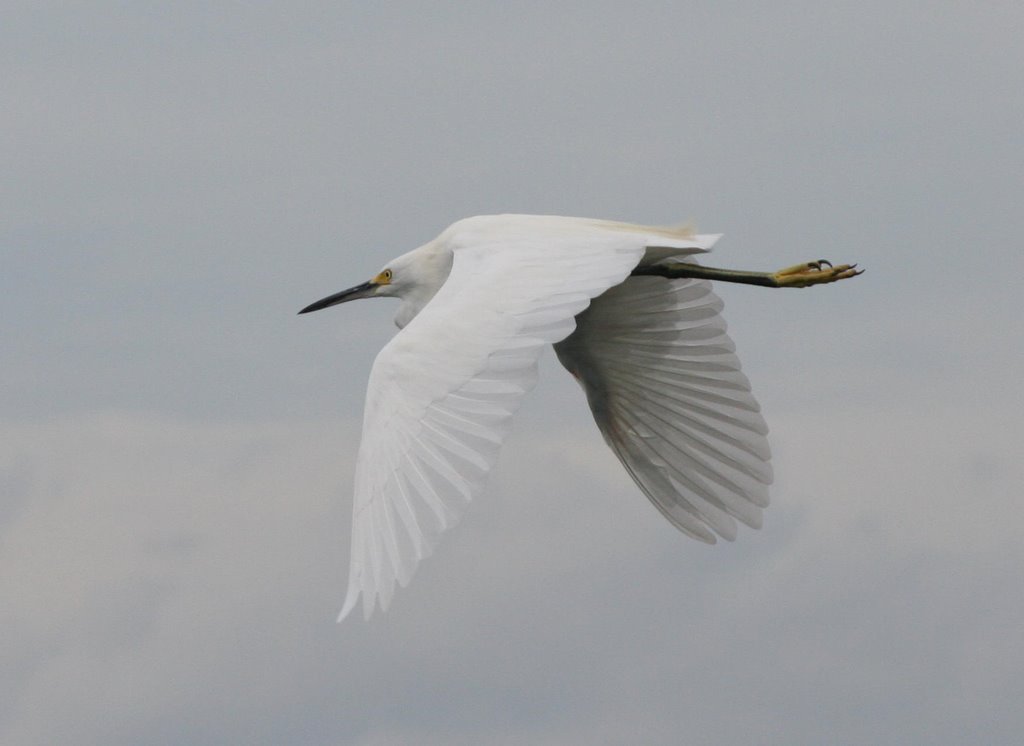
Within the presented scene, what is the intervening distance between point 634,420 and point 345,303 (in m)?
2.42

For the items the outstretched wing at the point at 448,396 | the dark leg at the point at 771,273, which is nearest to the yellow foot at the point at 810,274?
the dark leg at the point at 771,273

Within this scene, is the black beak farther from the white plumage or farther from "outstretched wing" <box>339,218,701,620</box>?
"outstretched wing" <box>339,218,701,620</box>

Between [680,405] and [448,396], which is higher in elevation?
[448,396]

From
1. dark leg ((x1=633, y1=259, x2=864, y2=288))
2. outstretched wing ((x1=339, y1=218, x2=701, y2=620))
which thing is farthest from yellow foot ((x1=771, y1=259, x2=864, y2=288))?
outstretched wing ((x1=339, y1=218, x2=701, y2=620))

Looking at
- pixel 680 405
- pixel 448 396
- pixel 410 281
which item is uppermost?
pixel 448 396

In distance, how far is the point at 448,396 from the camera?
8.31 meters

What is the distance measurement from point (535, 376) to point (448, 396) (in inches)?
17.0

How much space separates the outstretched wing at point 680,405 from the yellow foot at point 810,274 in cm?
51

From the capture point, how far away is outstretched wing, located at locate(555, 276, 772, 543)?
12.3 m

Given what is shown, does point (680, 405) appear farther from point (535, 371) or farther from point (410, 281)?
point (535, 371)

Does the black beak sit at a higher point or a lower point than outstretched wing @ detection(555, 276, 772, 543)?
higher

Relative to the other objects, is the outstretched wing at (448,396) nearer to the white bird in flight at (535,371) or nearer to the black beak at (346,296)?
the white bird in flight at (535,371)

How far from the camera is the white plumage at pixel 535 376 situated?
25.9ft

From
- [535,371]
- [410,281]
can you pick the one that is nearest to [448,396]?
[535,371]
